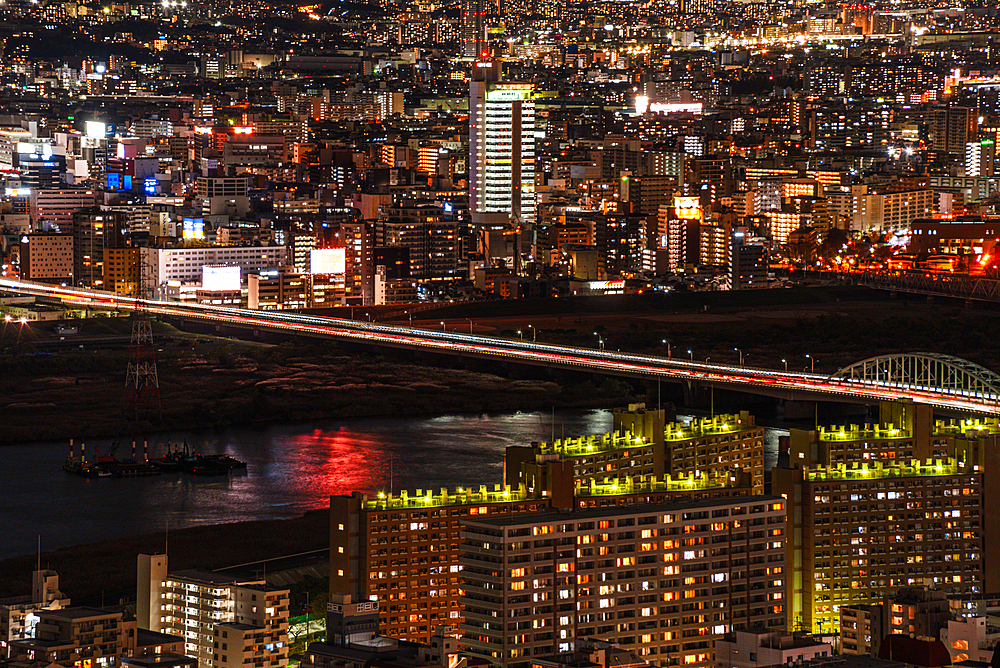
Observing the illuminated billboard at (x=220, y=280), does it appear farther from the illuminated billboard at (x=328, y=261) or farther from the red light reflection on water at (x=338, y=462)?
the red light reflection on water at (x=338, y=462)

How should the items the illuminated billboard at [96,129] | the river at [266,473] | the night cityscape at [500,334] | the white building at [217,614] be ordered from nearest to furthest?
the white building at [217,614], the night cityscape at [500,334], the river at [266,473], the illuminated billboard at [96,129]

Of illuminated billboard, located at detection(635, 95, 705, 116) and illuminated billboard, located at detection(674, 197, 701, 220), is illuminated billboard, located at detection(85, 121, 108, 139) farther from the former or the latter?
illuminated billboard, located at detection(674, 197, 701, 220)

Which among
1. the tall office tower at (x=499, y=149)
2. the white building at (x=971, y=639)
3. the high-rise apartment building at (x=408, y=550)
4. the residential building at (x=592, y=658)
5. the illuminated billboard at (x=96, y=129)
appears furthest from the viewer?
the illuminated billboard at (x=96, y=129)

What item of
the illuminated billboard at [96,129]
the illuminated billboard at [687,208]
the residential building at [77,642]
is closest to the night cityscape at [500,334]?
the residential building at [77,642]

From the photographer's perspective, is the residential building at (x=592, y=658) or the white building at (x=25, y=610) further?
the white building at (x=25, y=610)

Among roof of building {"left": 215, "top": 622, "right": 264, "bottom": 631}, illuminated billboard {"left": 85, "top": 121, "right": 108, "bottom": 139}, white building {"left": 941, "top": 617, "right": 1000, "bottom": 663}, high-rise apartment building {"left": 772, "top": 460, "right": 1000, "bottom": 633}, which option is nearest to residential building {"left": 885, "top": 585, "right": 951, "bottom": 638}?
white building {"left": 941, "top": 617, "right": 1000, "bottom": 663}

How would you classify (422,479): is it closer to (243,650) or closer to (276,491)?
(276,491)

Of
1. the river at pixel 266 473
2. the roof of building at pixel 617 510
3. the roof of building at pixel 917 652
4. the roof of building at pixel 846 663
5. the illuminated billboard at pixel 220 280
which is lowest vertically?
the river at pixel 266 473
